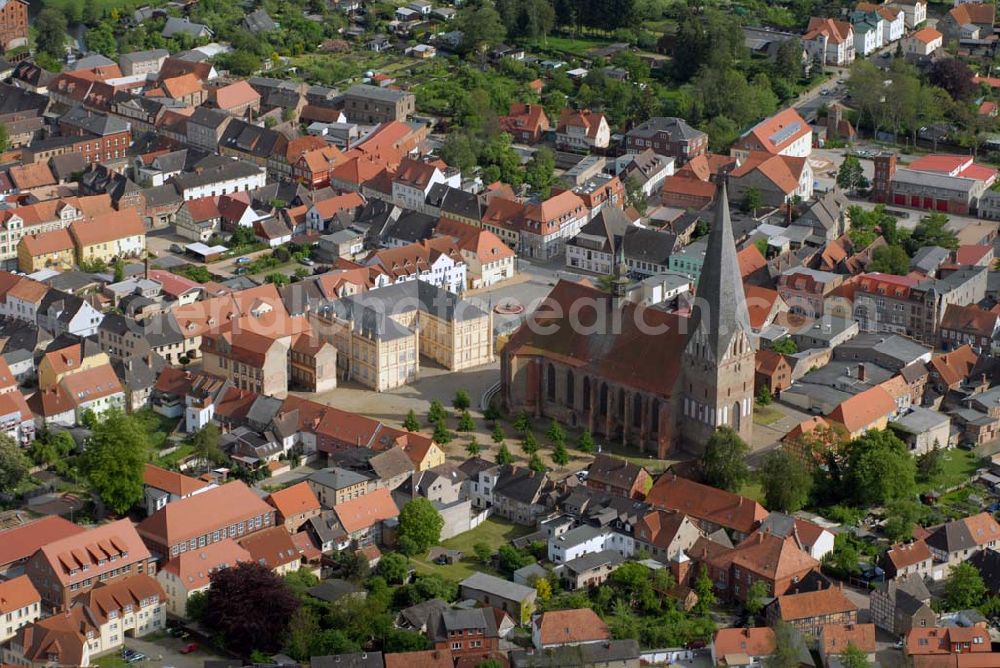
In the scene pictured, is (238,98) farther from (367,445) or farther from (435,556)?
(435,556)

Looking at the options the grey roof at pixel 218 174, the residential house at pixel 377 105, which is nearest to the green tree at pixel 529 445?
the grey roof at pixel 218 174

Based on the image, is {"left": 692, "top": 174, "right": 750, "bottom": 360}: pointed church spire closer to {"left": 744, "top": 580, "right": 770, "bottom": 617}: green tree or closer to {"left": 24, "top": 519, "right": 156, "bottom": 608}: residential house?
{"left": 744, "top": 580, "right": 770, "bottom": 617}: green tree

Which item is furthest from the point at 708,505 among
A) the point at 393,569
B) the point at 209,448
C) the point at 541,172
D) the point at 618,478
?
the point at 541,172

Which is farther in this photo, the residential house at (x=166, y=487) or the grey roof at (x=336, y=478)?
the grey roof at (x=336, y=478)

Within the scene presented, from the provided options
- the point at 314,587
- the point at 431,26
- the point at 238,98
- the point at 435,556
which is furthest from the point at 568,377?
the point at 431,26

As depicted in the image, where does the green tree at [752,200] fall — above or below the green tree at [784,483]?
below

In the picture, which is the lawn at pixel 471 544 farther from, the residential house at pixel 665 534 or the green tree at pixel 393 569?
the residential house at pixel 665 534
